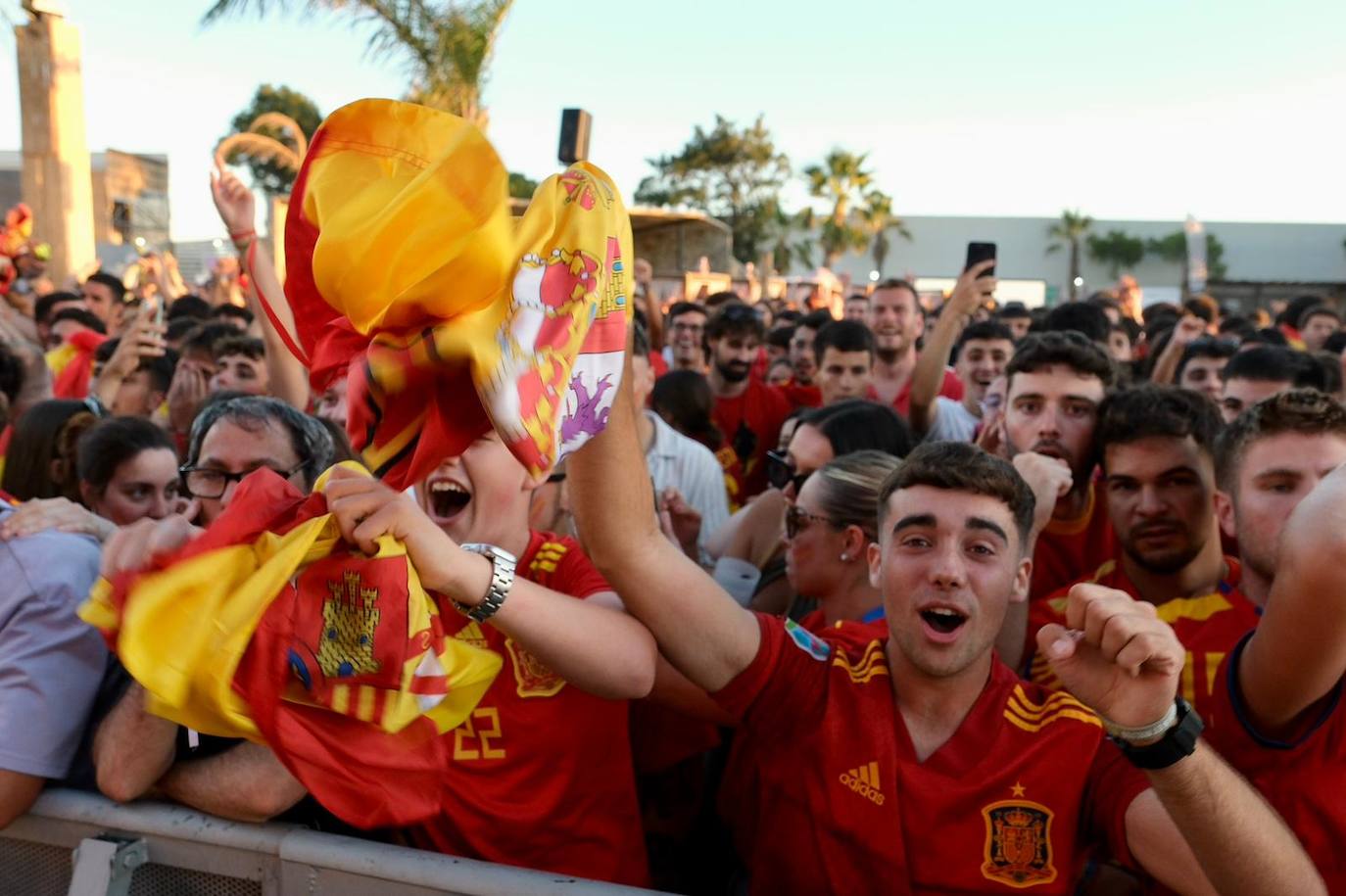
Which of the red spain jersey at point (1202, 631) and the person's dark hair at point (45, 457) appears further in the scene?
the person's dark hair at point (45, 457)

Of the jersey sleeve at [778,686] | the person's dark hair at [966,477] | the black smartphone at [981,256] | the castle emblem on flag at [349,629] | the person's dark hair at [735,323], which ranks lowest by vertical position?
the jersey sleeve at [778,686]

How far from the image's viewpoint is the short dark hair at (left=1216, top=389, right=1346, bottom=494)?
7.70ft

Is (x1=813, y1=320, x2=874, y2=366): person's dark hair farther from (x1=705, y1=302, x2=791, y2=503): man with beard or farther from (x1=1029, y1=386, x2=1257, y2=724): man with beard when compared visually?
(x1=1029, y1=386, x2=1257, y2=724): man with beard

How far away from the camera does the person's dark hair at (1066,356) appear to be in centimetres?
357

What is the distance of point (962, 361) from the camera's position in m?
5.82

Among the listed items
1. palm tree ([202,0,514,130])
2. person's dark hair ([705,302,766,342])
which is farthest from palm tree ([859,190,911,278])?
person's dark hair ([705,302,766,342])

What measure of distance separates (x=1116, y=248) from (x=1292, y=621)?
197ft

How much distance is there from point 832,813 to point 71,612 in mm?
1574

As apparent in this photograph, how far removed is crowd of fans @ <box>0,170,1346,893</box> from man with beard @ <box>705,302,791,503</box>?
267cm

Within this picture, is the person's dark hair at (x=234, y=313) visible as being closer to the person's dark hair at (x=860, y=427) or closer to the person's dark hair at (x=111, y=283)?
the person's dark hair at (x=111, y=283)

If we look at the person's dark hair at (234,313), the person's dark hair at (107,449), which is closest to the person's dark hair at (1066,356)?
the person's dark hair at (107,449)

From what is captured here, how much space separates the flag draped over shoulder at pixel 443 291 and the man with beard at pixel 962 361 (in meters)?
2.98

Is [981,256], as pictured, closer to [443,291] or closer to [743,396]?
[743,396]

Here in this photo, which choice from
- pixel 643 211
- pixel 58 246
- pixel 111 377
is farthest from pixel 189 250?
pixel 111 377
